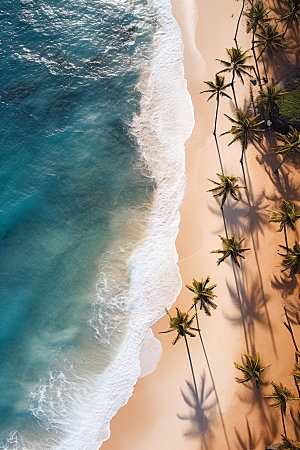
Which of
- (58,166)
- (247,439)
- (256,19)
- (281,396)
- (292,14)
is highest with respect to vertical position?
(256,19)

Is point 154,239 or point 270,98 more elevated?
point 270,98

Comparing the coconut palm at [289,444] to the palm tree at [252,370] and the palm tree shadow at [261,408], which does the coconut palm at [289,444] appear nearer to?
the palm tree shadow at [261,408]

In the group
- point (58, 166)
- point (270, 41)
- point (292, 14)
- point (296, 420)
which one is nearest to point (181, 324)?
point (296, 420)

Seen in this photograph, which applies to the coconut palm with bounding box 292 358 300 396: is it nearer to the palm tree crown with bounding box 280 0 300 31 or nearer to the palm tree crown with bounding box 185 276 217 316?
the palm tree crown with bounding box 185 276 217 316

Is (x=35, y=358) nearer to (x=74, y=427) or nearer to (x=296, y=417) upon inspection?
(x=74, y=427)

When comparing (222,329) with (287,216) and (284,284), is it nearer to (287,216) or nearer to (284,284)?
(284,284)
